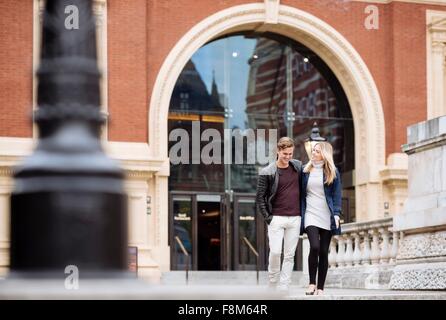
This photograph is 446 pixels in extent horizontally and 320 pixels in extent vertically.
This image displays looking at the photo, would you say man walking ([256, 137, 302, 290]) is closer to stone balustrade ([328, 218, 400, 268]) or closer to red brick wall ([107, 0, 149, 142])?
stone balustrade ([328, 218, 400, 268])

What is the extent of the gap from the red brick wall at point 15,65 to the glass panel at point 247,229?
6803 mm

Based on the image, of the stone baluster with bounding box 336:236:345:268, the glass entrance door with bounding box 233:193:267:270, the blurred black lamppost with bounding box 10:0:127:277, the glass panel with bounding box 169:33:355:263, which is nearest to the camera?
the blurred black lamppost with bounding box 10:0:127:277

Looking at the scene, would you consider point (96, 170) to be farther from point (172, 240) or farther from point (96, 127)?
point (172, 240)

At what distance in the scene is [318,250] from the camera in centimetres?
1120

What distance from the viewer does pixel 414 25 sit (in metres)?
31.4

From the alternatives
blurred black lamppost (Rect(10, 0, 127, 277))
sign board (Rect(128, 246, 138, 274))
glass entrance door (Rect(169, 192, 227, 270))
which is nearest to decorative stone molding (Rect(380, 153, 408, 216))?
glass entrance door (Rect(169, 192, 227, 270))

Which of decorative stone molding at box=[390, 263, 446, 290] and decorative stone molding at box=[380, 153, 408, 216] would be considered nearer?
decorative stone molding at box=[390, 263, 446, 290]

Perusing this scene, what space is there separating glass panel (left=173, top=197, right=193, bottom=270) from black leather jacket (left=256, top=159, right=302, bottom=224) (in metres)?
18.1

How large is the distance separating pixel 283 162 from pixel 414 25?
68.9 ft

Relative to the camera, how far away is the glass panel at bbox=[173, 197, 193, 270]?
29422 millimetres

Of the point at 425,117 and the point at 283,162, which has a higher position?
the point at 425,117

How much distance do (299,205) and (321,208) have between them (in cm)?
28

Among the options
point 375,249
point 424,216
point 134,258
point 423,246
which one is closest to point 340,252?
point 375,249
